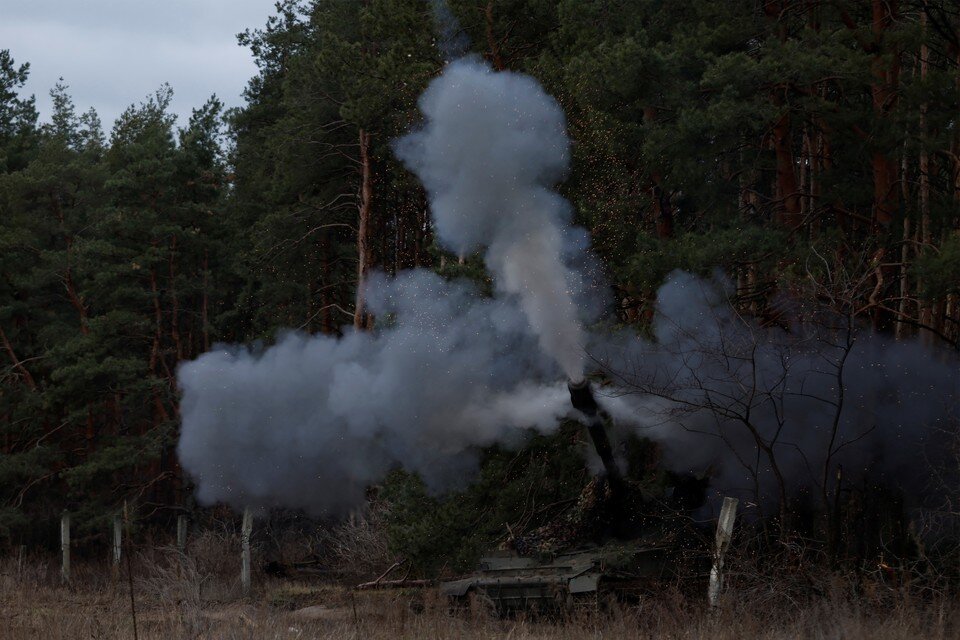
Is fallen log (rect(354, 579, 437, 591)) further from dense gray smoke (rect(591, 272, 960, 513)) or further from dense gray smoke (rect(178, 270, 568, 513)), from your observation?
dense gray smoke (rect(591, 272, 960, 513))

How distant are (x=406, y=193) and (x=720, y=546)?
19.1m

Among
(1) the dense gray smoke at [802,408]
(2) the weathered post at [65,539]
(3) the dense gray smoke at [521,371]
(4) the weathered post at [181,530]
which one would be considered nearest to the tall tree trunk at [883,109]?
(1) the dense gray smoke at [802,408]

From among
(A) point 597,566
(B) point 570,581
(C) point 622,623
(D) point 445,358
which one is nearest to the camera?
(C) point 622,623

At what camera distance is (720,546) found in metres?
12.3

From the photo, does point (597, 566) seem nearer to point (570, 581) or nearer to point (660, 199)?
point (570, 581)

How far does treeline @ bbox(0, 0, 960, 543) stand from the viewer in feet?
54.1

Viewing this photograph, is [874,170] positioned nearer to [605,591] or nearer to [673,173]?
[673,173]

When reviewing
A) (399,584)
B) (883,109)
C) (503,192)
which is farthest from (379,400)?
(883,109)

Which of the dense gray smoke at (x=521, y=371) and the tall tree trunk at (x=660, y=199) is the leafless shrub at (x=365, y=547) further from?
the tall tree trunk at (x=660, y=199)

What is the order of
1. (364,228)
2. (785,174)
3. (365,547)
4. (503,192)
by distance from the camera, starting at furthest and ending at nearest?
(364,228)
(365,547)
(785,174)
(503,192)

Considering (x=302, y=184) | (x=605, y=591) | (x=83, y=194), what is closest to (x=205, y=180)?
(x=83, y=194)

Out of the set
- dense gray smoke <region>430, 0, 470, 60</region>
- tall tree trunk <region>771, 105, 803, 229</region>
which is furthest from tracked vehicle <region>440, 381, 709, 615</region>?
dense gray smoke <region>430, 0, 470, 60</region>

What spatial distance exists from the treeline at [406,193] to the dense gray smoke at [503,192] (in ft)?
6.12

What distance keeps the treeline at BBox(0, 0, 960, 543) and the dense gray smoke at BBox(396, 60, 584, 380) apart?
6.12 ft
